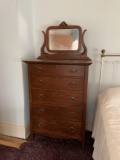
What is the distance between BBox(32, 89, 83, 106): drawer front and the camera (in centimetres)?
183

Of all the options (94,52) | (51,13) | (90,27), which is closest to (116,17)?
(90,27)

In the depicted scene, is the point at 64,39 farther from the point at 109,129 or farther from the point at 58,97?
the point at 109,129

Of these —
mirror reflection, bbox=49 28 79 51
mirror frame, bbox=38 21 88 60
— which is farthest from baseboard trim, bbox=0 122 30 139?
mirror reflection, bbox=49 28 79 51

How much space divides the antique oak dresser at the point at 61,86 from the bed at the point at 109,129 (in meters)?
0.30

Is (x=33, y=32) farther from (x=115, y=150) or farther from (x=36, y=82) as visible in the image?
(x=115, y=150)

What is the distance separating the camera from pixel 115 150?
935 mm

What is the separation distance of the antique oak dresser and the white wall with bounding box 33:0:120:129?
5.3 inches

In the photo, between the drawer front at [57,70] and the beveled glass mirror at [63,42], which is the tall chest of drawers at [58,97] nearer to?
the drawer front at [57,70]

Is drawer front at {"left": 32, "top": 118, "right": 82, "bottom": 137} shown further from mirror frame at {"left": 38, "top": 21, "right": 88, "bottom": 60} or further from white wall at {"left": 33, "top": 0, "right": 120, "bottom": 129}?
mirror frame at {"left": 38, "top": 21, "right": 88, "bottom": 60}

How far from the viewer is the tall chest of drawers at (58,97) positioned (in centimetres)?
179

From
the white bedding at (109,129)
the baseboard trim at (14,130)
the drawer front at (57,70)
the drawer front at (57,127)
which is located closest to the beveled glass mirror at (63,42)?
the drawer front at (57,70)

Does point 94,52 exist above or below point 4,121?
above

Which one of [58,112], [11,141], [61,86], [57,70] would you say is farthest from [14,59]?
[11,141]

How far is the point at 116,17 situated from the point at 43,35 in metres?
1.01
